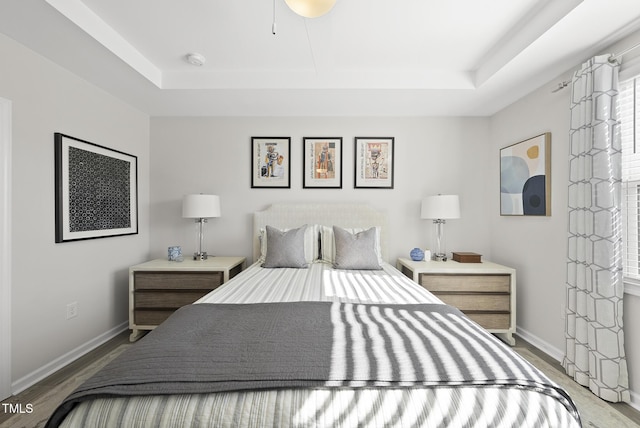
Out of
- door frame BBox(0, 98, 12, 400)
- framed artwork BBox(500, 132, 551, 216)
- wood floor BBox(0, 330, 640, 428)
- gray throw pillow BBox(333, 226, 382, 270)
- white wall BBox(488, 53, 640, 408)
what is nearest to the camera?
wood floor BBox(0, 330, 640, 428)

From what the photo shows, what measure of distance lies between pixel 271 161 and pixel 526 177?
2.63 meters

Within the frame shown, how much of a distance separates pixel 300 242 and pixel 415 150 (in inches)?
68.3

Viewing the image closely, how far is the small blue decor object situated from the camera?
319 centimetres

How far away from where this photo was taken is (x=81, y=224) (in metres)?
2.55

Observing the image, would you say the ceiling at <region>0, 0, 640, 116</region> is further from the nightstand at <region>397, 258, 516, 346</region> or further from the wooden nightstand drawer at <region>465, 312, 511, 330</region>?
the wooden nightstand drawer at <region>465, 312, 511, 330</region>

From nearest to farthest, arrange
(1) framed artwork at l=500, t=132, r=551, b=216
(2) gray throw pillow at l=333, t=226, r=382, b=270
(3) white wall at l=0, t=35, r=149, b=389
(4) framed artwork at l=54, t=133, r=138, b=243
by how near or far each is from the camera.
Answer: (3) white wall at l=0, t=35, r=149, b=389 < (4) framed artwork at l=54, t=133, r=138, b=243 < (1) framed artwork at l=500, t=132, r=551, b=216 < (2) gray throw pillow at l=333, t=226, r=382, b=270

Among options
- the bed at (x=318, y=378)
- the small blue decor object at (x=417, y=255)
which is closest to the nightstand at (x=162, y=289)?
the bed at (x=318, y=378)

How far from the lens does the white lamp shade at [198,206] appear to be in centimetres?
313

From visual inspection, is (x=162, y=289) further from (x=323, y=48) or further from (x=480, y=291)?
(x=480, y=291)

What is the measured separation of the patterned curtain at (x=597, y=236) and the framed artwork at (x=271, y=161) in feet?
8.55

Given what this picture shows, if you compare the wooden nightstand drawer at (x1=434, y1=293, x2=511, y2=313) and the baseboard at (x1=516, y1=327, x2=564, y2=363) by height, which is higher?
the wooden nightstand drawer at (x1=434, y1=293, x2=511, y2=313)

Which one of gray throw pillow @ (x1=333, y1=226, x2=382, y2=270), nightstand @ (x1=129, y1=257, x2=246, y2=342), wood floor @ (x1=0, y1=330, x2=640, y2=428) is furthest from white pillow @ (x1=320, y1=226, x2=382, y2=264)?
wood floor @ (x1=0, y1=330, x2=640, y2=428)

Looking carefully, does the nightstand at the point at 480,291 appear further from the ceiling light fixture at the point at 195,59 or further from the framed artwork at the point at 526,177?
the ceiling light fixture at the point at 195,59

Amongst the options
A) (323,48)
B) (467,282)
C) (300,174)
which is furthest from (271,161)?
(467,282)
